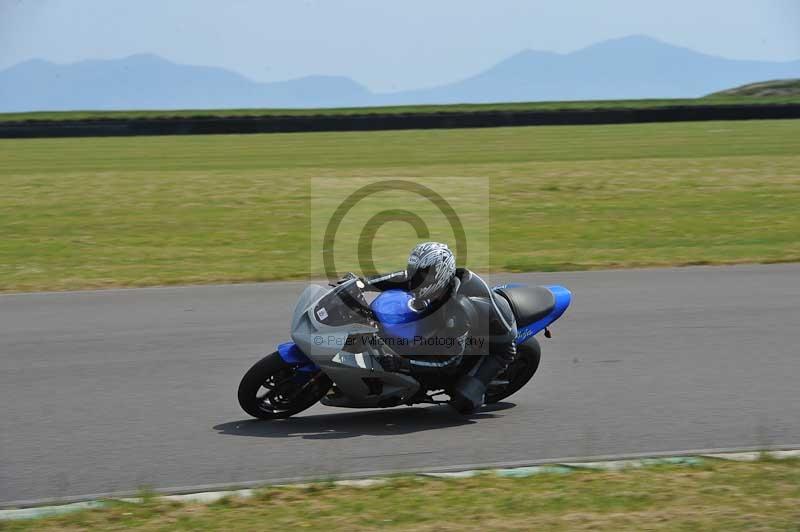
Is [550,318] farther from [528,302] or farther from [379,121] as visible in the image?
[379,121]

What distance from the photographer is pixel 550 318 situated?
25.4ft

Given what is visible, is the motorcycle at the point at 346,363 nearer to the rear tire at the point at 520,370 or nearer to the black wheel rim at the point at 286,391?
the black wheel rim at the point at 286,391

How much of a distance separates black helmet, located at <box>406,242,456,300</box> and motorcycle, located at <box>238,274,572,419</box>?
0.17 meters

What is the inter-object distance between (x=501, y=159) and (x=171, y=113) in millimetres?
16814

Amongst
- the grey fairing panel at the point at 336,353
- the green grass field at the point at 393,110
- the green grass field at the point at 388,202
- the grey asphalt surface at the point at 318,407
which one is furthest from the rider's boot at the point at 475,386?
the green grass field at the point at 393,110

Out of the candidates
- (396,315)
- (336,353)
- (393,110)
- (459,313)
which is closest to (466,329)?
(459,313)

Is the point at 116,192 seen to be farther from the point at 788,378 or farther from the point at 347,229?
the point at 788,378

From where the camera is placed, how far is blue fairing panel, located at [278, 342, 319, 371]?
22.5 ft

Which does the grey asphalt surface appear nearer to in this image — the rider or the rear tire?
A: the rear tire

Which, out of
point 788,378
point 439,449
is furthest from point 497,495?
point 788,378

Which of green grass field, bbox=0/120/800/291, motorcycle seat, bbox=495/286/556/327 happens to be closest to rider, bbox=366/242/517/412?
motorcycle seat, bbox=495/286/556/327

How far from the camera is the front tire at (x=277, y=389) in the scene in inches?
275

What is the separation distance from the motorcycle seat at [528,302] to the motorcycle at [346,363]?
21.0 inches

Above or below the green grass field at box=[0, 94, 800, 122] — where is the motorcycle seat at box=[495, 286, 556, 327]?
below
